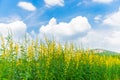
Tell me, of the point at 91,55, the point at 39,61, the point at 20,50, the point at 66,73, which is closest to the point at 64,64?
the point at 66,73

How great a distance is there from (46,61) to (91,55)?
397 centimetres

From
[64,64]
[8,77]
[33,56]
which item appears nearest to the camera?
[8,77]

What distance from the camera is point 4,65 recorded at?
9484 millimetres

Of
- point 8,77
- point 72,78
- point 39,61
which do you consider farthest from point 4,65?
point 72,78

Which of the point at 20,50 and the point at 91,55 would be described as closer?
the point at 20,50

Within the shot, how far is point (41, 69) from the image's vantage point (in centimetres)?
967

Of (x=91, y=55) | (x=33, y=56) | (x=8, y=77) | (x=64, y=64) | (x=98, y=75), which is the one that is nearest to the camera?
(x=8, y=77)

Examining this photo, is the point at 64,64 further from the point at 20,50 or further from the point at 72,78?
the point at 20,50

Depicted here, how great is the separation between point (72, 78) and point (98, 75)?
82.6 inches

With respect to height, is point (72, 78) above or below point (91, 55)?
below

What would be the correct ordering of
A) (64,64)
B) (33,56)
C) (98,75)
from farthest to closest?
(98,75)
(64,64)
(33,56)

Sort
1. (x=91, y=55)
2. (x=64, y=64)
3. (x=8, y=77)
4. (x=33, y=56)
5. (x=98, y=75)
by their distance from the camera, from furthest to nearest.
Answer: (x=91, y=55)
(x=98, y=75)
(x=64, y=64)
(x=33, y=56)
(x=8, y=77)

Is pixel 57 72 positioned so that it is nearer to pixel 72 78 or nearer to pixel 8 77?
pixel 72 78

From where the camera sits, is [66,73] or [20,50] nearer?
[20,50]
